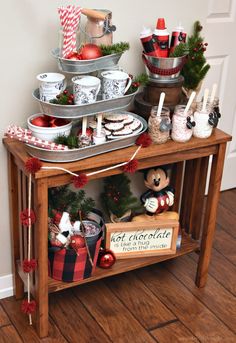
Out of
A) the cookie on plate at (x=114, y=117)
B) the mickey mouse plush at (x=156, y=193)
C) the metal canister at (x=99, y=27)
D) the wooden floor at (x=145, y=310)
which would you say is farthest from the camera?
the mickey mouse plush at (x=156, y=193)

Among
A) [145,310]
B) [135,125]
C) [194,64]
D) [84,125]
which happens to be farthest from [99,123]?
[145,310]

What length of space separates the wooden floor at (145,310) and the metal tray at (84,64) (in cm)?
95

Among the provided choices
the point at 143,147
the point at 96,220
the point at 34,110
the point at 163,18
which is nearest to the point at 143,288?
the point at 96,220

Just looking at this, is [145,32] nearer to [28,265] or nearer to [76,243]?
[76,243]

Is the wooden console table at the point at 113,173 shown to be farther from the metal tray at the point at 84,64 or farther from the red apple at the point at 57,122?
the metal tray at the point at 84,64

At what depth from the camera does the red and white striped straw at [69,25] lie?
1816 millimetres

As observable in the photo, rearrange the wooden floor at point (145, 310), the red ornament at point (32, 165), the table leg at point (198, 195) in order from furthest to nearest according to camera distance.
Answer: the table leg at point (198, 195) → the wooden floor at point (145, 310) → the red ornament at point (32, 165)

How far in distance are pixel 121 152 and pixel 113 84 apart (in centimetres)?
24

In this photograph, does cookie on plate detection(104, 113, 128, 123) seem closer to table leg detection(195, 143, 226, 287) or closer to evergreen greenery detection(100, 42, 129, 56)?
evergreen greenery detection(100, 42, 129, 56)

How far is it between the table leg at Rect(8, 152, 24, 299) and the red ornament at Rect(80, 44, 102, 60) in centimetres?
46

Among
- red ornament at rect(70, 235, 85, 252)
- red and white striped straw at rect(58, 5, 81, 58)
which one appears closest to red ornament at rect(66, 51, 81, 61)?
red and white striped straw at rect(58, 5, 81, 58)

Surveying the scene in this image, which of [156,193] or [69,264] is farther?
[156,193]

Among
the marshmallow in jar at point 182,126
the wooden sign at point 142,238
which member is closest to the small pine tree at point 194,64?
the marshmallow in jar at point 182,126

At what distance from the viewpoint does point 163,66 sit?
2041 millimetres
